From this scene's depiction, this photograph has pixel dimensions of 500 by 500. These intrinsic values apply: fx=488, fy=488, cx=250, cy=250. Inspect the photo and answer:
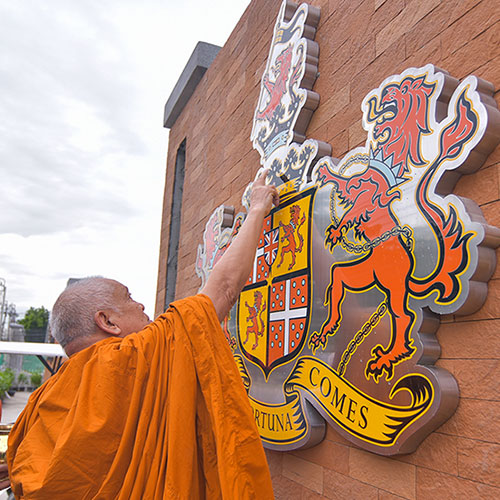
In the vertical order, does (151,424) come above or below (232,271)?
below

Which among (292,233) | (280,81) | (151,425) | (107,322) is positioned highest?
(280,81)

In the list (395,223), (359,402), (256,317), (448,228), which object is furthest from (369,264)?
(256,317)

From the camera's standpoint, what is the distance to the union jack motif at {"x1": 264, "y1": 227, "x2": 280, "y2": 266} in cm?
219

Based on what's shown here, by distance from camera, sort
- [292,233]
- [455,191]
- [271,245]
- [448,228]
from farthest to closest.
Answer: [271,245]
[292,233]
[455,191]
[448,228]

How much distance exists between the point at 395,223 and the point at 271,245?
0.78m

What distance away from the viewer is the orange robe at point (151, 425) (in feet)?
4.30

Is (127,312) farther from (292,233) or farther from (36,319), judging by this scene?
(36,319)

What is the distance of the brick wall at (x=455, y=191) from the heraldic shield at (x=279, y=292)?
0.34m

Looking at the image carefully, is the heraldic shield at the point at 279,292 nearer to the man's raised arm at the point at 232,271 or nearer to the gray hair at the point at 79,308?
the man's raised arm at the point at 232,271

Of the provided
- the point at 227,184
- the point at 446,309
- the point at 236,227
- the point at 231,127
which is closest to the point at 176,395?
the point at 446,309

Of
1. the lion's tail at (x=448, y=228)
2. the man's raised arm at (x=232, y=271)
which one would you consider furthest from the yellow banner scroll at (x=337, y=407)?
the man's raised arm at (x=232, y=271)

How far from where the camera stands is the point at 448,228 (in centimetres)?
133

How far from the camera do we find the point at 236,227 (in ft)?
8.63

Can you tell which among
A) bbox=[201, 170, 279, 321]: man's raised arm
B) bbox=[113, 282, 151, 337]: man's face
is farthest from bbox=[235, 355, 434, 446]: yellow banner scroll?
bbox=[113, 282, 151, 337]: man's face
